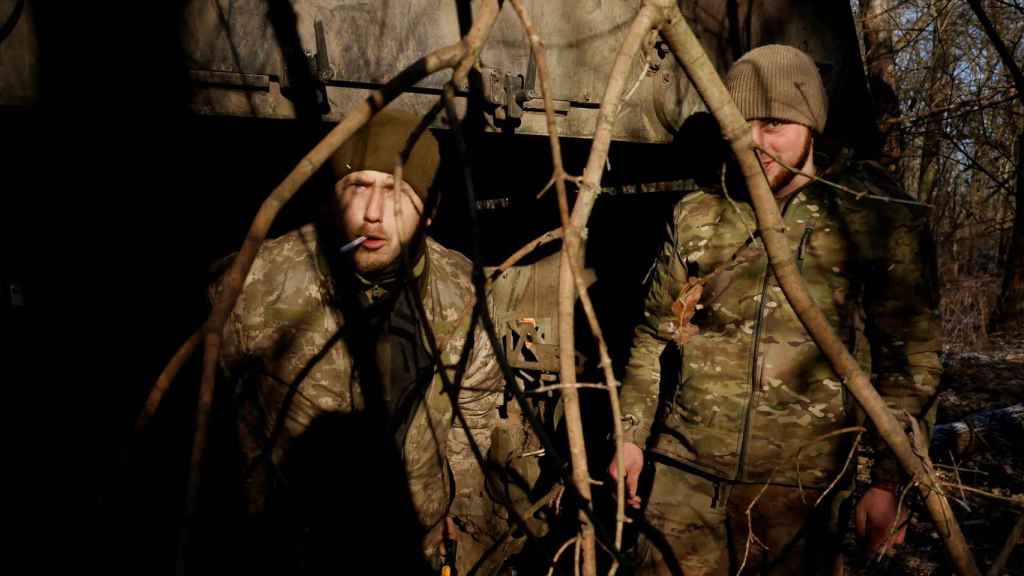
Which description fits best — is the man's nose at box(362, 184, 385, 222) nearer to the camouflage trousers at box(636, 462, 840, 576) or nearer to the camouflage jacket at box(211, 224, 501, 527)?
the camouflage jacket at box(211, 224, 501, 527)

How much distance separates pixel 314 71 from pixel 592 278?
2.51 m

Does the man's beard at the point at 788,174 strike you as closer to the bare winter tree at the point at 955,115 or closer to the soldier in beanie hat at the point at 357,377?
the soldier in beanie hat at the point at 357,377

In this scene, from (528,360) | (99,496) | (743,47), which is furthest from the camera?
(528,360)

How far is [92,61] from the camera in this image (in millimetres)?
2264

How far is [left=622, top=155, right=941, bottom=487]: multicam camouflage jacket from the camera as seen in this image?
2184mm

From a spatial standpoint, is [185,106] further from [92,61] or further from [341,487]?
[341,487]

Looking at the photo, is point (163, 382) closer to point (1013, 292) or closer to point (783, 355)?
point (783, 355)

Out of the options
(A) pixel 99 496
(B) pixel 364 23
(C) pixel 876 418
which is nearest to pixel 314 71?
(B) pixel 364 23

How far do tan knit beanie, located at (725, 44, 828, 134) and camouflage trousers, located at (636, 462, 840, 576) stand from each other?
128 centimetres

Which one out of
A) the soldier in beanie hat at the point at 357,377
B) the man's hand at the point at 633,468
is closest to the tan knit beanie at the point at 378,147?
the soldier in beanie hat at the point at 357,377

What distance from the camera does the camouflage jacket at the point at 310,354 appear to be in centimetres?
242

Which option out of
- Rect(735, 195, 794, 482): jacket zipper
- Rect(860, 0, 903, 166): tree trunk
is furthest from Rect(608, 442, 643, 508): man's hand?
Rect(860, 0, 903, 166): tree trunk

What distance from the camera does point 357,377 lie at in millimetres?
2512

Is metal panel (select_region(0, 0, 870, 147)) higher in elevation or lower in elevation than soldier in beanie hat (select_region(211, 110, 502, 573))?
higher
